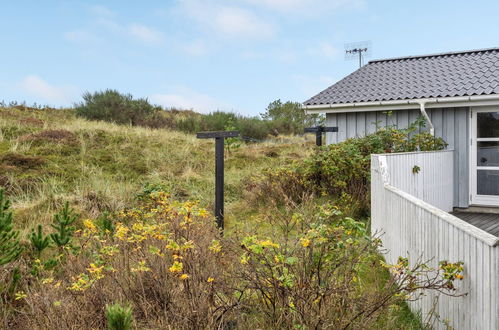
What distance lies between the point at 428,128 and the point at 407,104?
0.78 m

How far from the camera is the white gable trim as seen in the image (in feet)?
32.2

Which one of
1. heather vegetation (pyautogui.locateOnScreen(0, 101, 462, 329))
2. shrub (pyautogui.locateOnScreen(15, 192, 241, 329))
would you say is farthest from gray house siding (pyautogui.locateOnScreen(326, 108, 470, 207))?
shrub (pyautogui.locateOnScreen(15, 192, 241, 329))

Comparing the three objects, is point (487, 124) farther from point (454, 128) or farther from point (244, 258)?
point (244, 258)

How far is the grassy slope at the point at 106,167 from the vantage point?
375 inches

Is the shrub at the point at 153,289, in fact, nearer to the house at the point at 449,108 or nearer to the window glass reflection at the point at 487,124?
the house at the point at 449,108

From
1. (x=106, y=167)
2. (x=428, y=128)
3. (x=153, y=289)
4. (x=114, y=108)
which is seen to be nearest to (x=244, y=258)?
(x=153, y=289)

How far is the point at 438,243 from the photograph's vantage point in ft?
11.8

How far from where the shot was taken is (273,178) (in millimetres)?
10469

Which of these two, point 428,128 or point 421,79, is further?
point 421,79

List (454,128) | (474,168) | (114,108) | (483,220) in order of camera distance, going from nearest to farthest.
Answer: (483,220)
(474,168)
(454,128)
(114,108)

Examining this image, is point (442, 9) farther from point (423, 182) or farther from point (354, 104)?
point (423, 182)

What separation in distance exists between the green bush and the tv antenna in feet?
41.6

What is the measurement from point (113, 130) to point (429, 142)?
495 inches

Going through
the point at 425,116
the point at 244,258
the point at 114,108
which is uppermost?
the point at 114,108
